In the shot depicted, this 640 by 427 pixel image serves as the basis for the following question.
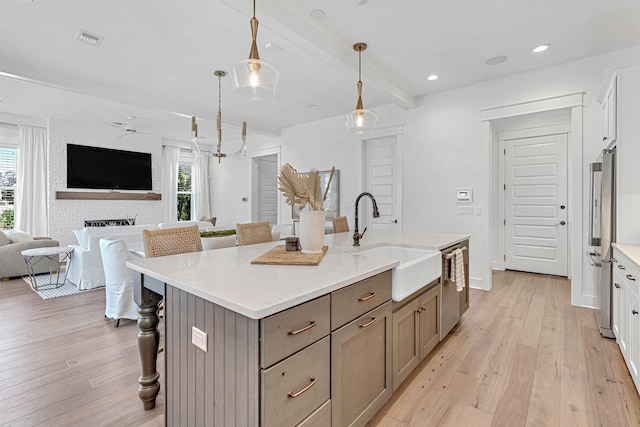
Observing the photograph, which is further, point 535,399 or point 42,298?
point 42,298

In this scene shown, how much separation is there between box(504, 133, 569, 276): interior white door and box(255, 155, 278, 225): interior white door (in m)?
4.91

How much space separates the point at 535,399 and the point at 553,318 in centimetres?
169

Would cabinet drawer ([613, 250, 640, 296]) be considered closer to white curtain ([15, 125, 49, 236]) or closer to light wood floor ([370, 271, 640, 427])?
light wood floor ([370, 271, 640, 427])

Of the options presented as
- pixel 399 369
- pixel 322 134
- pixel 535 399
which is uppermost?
pixel 322 134

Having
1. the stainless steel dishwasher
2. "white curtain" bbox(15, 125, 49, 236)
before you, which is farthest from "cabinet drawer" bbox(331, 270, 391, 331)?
"white curtain" bbox(15, 125, 49, 236)

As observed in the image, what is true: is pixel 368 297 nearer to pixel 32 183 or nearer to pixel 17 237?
pixel 17 237

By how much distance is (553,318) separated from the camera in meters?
3.14

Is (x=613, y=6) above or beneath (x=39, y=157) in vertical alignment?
above

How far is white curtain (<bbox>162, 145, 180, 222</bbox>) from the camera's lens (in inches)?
300

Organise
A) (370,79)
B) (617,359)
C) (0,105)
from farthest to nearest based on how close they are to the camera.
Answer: (0,105)
(370,79)
(617,359)

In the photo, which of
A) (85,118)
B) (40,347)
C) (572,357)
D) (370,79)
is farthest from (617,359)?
(85,118)

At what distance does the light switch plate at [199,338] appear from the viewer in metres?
1.20

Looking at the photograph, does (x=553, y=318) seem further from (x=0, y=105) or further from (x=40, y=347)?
(x=0, y=105)

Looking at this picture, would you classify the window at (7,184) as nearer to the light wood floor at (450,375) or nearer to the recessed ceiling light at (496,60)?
the light wood floor at (450,375)
